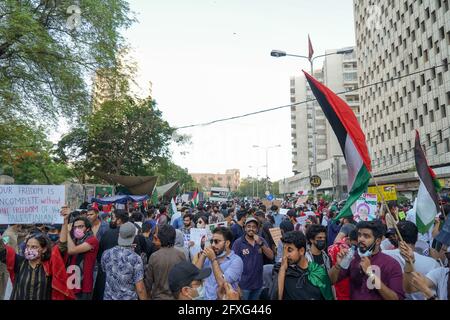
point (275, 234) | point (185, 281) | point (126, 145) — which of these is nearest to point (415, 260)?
point (185, 281)

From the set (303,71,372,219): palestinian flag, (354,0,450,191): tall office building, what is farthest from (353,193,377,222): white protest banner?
(354,0,450,191): tall office building

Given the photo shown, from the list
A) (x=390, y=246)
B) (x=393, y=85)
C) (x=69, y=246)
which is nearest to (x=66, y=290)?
(x=69, y=246)

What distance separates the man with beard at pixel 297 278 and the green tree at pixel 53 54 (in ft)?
41.7

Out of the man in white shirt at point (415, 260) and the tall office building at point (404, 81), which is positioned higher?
the tall office building at point (404, 81)

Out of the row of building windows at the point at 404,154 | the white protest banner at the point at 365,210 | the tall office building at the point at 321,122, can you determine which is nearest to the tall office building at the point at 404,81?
the row of building windows at the point at 404,154

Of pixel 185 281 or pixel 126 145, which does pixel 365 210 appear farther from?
pixel 126 145

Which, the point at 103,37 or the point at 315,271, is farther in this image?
the point at 103,37

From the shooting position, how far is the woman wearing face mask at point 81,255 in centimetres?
450

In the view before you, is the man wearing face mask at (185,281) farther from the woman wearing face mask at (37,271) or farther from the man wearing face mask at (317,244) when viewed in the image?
the man wearing face mask at (317,244)

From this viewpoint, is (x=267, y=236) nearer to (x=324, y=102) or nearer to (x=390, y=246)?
(x=390, y=246)

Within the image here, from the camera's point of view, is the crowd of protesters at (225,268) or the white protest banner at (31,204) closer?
the crowd of protesters at (225,268)

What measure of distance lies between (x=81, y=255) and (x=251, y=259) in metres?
2.23
